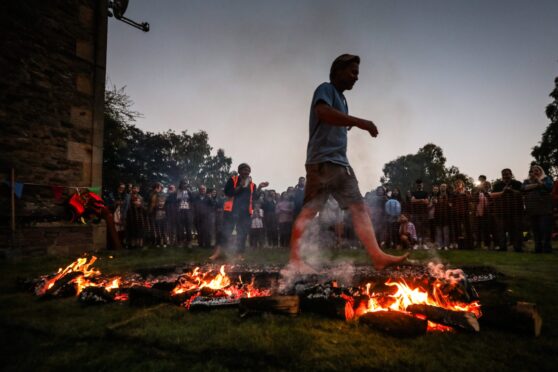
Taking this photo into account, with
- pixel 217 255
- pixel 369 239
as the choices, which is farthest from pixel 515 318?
pixel 217 255

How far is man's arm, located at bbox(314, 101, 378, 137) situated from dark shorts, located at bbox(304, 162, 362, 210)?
0.52m

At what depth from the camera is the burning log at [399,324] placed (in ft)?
6.90

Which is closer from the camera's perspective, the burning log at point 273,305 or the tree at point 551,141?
the burning log at point 273,305

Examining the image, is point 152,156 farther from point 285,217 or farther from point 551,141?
point 551,141

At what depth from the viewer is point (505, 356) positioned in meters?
1.79

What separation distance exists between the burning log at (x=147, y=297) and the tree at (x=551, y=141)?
41756 mm

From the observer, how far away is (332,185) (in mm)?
→ 3768

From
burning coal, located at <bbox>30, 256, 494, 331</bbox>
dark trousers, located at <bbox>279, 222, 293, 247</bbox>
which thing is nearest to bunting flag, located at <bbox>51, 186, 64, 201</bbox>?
burning coal, located at <bbox>30, 256, 494, 331</bbox>

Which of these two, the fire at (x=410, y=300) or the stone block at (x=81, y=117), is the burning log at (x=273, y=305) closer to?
the fire at (x=410, y=300)

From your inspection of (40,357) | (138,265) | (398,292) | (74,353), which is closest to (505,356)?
(398,292)

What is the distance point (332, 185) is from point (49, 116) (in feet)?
24.1

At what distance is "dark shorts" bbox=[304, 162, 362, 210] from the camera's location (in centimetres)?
374

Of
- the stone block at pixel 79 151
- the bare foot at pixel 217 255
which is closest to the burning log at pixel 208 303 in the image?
the bare foot at pixel 217 255

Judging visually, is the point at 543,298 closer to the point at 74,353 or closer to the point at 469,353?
the point at 469,353
